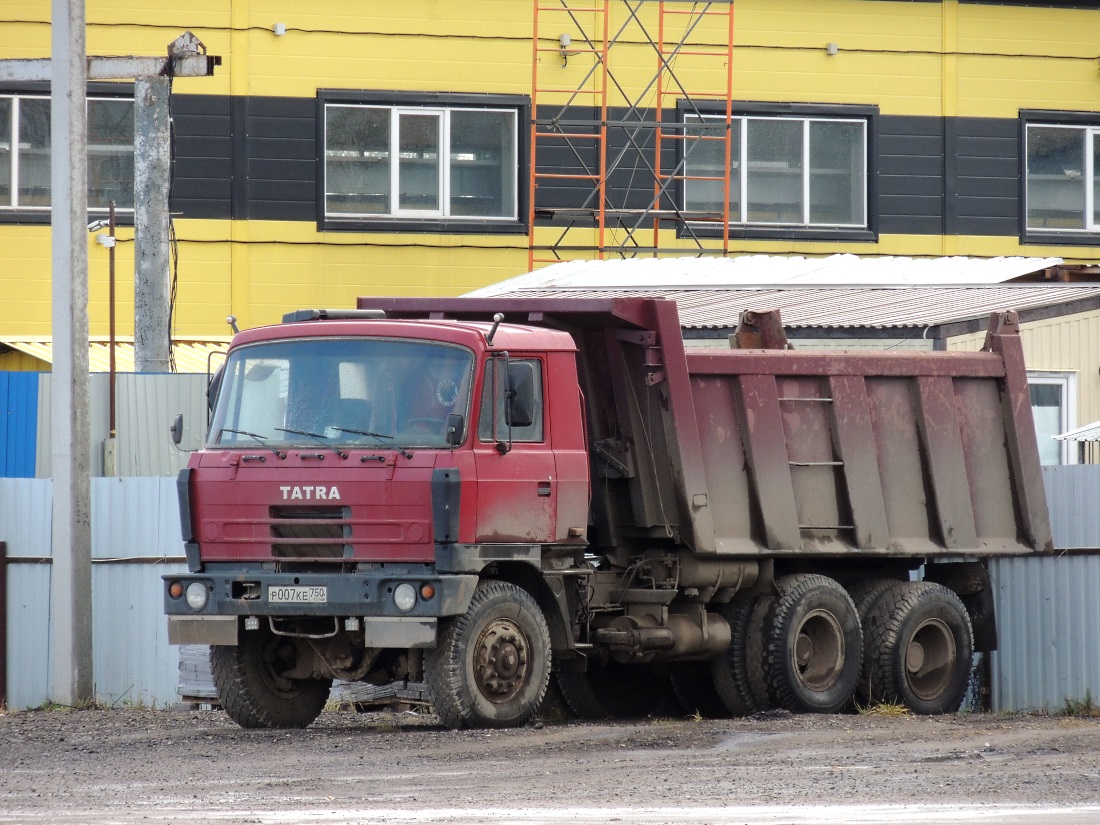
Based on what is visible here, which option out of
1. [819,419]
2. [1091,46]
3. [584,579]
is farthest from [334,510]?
[1091,46]

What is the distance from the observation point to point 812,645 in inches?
578

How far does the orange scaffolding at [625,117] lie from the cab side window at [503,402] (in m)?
13.6

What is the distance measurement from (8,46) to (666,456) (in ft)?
48.8

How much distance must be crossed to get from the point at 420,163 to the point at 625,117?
111 inches

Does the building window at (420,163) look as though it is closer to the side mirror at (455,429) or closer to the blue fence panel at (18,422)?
the blue fence panel at (18,422)

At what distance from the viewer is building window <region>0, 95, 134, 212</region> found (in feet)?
85.7

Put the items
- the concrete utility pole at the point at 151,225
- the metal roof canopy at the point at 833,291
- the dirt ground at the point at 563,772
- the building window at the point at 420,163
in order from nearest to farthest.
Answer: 1. the dirt ground at the point at 563,772
2. the metal roof canopy at the point at 833,291
3. the concrete utility pole at the point at 151,225
4. the building window at the point at 420,163

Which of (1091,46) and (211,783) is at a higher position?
(1091,46)

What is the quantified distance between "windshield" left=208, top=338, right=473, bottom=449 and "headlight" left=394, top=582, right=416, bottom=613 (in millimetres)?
878

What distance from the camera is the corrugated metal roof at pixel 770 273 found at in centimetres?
Answer: 2144

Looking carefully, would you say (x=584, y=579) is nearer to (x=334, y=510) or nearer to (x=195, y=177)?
(x=334, y=510)

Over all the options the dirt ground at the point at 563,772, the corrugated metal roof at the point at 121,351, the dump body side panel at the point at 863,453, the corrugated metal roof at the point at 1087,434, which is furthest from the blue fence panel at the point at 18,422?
the corrugated metal roof at the point at 1087,434

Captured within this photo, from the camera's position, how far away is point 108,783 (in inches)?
404

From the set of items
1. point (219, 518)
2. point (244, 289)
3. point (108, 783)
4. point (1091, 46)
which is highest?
point (1091, 46)
